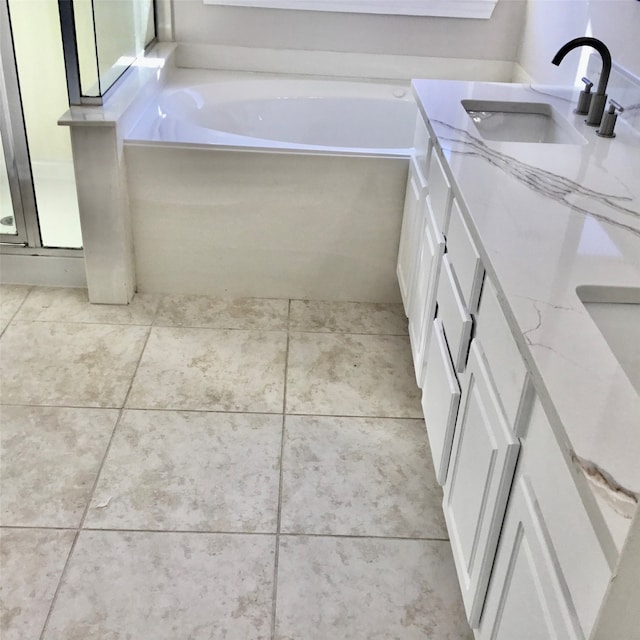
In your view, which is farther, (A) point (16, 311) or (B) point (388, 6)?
(B) point (388, 6)

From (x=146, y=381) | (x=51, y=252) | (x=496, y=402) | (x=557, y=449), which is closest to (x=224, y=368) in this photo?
(x=146, y=381)

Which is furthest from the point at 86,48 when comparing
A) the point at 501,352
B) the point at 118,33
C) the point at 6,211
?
the point at 501,352

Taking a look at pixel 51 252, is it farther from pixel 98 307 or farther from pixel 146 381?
pixel 146 381

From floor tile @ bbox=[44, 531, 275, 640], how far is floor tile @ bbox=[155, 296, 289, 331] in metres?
0.98

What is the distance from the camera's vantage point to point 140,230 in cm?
270

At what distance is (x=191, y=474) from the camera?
6.59 feet

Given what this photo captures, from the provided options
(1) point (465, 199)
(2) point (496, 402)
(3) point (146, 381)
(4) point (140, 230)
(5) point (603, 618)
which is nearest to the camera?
(5) point (603, 618)

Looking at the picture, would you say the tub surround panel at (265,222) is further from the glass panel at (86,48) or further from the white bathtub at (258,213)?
the glass panel at (86,48)

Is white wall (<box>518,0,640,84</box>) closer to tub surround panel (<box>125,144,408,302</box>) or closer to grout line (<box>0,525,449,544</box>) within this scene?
tub surround panel (<box>125,144,408,302</box>)

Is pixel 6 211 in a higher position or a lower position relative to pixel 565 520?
lower

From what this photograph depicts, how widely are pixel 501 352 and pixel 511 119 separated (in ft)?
3.91

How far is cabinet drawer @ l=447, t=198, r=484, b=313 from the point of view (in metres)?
1.45

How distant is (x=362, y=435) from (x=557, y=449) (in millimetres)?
1205

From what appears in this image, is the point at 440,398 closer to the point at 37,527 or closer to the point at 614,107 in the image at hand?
the point at 614,107
